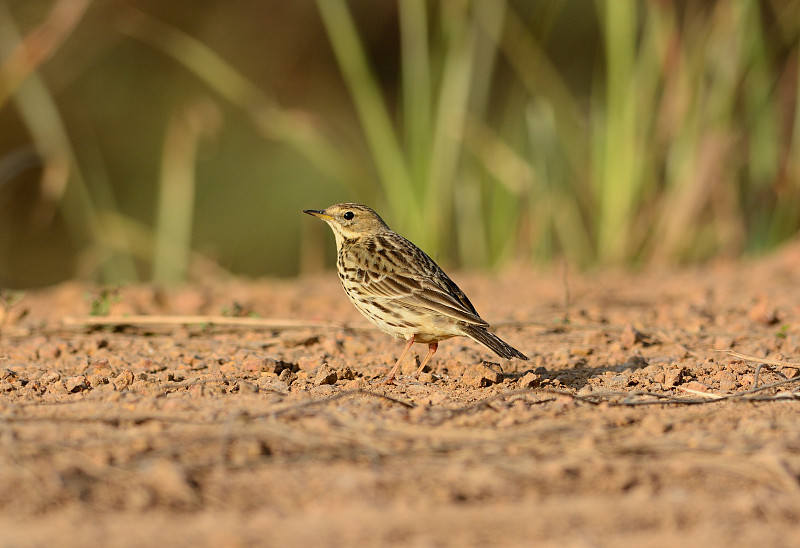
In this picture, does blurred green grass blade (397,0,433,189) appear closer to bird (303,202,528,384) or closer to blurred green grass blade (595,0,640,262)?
blurred green grass blade (595,0,640,262)

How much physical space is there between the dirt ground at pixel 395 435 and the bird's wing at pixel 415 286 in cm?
29

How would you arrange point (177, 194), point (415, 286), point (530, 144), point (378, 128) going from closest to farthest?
point (415, 286)
point (378, 128)
point (530, 144)
point (177, 194)

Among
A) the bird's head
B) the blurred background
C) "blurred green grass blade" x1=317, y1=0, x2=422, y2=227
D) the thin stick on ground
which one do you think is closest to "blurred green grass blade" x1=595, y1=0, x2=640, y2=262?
the blurred background

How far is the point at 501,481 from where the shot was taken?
9.09ft

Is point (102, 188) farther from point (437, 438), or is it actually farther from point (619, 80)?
point (437, 438)

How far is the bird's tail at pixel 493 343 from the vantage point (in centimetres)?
424

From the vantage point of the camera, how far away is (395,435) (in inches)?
126

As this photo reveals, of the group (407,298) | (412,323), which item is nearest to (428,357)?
(412,323)

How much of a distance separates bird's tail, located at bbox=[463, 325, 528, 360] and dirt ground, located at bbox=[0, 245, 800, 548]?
13 centimetres

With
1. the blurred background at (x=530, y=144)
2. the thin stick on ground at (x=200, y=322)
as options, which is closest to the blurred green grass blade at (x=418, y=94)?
the blurred background at (x=530, y=144)

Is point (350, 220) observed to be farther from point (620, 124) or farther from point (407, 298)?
point (620, 124)

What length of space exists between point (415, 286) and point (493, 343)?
0.67 metres

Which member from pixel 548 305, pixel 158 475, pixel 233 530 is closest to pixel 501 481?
pixel 233 530

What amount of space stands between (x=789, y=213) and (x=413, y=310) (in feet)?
15.3
